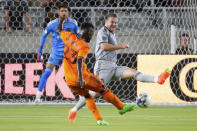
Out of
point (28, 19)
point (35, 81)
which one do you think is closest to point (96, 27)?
point (28, 19)

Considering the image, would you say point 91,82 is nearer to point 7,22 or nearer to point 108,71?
point 108,71

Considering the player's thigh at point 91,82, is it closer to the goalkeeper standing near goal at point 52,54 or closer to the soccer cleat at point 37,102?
the goalkeeper standing near goal at point 52,54

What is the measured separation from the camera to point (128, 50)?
1302 centimetres

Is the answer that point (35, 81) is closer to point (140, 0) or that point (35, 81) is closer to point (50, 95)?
point (50, 95)

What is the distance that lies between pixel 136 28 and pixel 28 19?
273cm

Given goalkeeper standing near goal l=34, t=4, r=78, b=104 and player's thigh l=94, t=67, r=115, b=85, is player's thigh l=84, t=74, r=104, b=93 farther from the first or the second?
goalkeeper standing near goal l=34, t=4, r=78, b=104

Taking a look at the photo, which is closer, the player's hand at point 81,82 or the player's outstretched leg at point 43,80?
the player's hand at point 81,82

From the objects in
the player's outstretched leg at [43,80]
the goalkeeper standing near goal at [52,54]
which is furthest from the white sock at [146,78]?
the player's outstretched leg at [43,80]

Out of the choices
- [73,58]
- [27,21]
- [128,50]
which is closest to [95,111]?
[73,58]

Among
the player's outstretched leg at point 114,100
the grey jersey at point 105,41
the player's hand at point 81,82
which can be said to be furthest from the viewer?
the grey jersey at point 105,41

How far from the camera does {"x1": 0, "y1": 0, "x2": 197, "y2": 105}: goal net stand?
37.0 feet

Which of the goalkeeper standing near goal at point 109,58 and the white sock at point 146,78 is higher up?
the goalkeeper standing near goal at point 109,58

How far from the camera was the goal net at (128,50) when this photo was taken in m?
11.3

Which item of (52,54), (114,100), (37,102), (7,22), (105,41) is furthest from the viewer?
(7,22)
